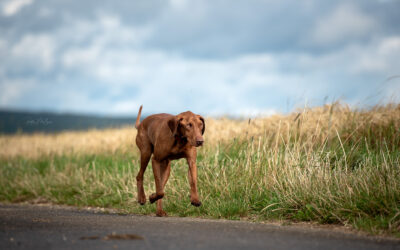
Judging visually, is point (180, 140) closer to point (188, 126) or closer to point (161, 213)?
point (188, 126)

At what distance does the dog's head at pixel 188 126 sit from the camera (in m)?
6.24

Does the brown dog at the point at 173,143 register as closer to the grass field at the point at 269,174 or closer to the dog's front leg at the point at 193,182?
the dog's front leg at the point at 193,182

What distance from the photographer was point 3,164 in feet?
51.8

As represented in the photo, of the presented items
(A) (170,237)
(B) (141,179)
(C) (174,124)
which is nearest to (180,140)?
(C) (174,124)

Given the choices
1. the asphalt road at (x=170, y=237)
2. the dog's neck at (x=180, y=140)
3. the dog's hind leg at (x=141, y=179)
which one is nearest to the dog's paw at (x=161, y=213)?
the dog's hind leg at (x=141, y=179)

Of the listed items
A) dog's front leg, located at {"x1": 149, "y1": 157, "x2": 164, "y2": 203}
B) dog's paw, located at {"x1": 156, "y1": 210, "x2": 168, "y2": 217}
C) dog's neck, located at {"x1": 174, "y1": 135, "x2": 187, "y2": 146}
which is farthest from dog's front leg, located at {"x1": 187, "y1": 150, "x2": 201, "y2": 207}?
dog's paw, located at {"x1": 156, "y1": 210, "x2": 168, "y2": 217}

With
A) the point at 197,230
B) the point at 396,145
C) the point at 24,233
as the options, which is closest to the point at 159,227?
the point at 197,230

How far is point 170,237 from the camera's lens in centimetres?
459

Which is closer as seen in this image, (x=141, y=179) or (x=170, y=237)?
(x=170, y=237)

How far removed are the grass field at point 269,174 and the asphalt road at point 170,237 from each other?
91 centimetres

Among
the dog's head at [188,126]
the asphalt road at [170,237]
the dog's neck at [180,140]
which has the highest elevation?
the dog's head at [188,126]

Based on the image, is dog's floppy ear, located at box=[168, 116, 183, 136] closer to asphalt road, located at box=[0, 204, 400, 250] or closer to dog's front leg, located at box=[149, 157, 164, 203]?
dog's front leg, located at box=[149, 157, 164, 203]

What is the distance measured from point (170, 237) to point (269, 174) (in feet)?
11.2

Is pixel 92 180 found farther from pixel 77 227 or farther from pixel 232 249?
pixel 232 249
